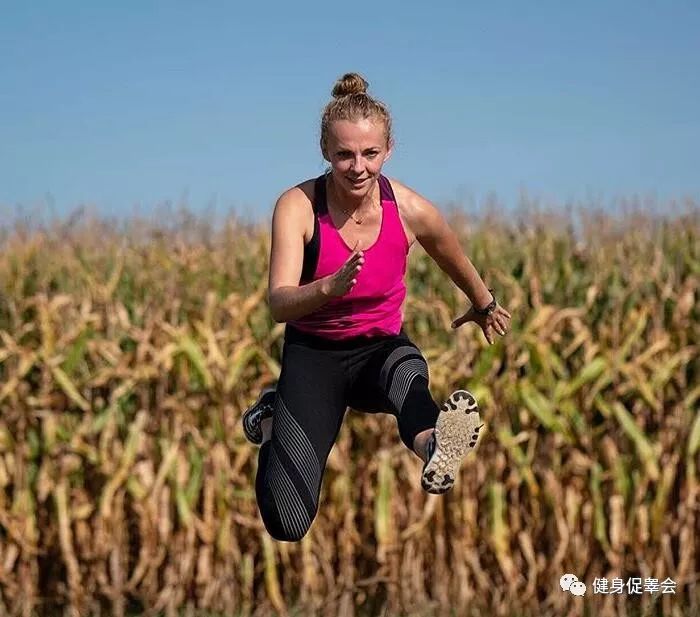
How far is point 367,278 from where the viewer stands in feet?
12.1

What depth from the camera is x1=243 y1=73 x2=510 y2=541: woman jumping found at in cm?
348

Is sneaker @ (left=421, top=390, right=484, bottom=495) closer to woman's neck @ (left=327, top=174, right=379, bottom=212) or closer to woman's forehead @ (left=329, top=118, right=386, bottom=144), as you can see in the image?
woman's neck @ (left=327, top=174, right=379, bottom=212)

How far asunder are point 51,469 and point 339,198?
12.9 ft

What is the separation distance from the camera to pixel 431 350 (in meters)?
6.89

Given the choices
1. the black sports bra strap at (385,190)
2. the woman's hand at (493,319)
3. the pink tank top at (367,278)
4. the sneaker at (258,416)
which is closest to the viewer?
the pink tank top at (367,278)

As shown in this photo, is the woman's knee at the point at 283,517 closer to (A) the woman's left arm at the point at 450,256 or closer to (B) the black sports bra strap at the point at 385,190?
(A) the woman's left arm at the point at 450,256

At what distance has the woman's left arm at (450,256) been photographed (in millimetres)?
3840

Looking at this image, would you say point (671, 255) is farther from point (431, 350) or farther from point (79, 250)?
point (79, 250)

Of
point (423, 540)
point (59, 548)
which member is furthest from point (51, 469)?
point (423, 540)

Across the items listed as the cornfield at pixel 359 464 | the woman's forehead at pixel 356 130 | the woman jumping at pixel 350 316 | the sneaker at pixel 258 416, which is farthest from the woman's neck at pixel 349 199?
the cornfield at pixel 359 464

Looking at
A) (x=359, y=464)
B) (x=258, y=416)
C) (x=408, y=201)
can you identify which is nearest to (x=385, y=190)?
(x=408, y=201)

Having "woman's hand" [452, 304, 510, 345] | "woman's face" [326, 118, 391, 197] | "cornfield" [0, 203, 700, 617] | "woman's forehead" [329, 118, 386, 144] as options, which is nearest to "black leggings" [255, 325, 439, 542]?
"woman's hand" [452, 304, 510, 345]

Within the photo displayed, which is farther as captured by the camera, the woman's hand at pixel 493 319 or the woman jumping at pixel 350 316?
the woman's hand at pixel 493 319

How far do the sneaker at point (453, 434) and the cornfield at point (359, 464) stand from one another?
129 inches
